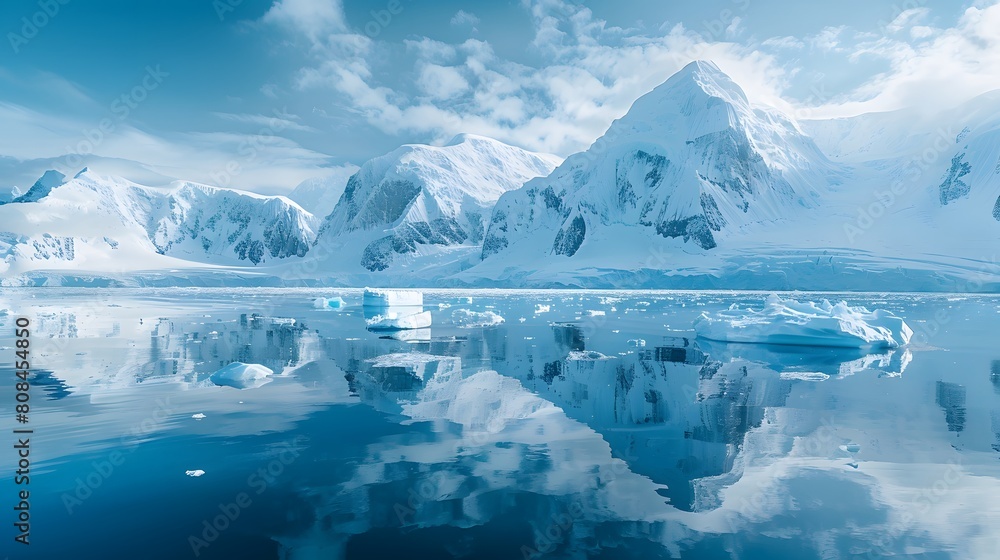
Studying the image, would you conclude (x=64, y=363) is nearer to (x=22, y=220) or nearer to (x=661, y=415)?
(x=661, y=415)

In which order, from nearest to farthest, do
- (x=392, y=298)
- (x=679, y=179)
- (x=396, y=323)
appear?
(x=396, y=323), (x=392, y=298), (x=679, y=179)

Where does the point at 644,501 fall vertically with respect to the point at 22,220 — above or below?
below

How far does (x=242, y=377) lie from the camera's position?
14.6 metres

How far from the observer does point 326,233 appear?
199750 millimetres

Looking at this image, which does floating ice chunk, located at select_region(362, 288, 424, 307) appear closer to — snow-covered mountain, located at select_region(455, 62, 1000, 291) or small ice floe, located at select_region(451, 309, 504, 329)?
small ice floe, located at select_region(451, 309, 504, 329)

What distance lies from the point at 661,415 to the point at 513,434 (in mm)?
3368

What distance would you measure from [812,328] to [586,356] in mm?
11233

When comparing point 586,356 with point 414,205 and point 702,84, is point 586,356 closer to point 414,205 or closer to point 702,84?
point 702,84

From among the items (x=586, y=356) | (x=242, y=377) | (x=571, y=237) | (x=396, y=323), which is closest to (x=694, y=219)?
(x=571, y=237)

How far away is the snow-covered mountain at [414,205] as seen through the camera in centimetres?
16900

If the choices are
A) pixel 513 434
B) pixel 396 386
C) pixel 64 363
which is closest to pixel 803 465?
pixel 513 434

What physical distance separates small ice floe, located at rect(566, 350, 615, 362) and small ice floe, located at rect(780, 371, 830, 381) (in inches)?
206

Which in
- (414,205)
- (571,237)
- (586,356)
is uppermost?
(414,205)

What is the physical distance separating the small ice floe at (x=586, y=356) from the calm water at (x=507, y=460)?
Result: 654mm
